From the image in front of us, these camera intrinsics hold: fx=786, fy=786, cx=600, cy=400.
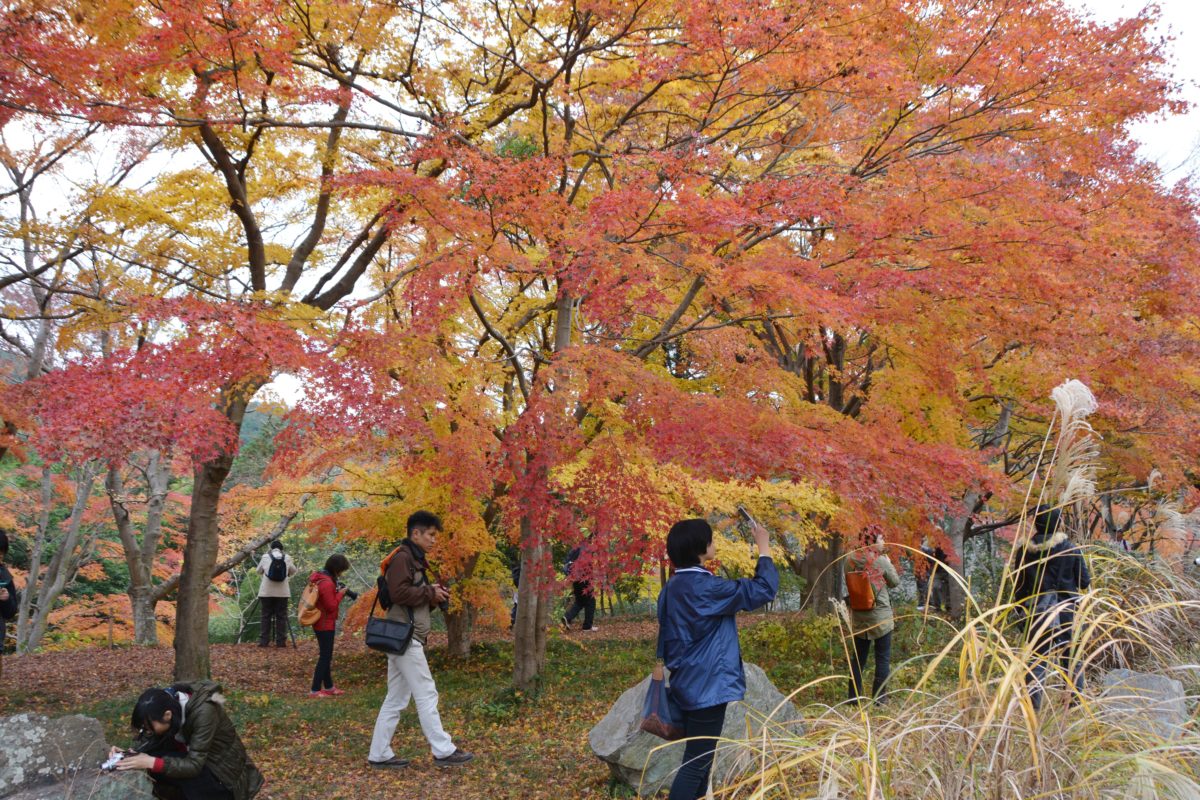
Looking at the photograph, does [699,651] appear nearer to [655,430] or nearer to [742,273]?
[655,430]

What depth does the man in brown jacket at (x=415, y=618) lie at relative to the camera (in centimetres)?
545

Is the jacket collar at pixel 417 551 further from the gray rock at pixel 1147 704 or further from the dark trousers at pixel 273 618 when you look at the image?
the dark trousers at pixel 273 618

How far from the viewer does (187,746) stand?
3828 millimetres

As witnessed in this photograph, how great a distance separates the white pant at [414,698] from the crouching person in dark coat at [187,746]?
5.25ft

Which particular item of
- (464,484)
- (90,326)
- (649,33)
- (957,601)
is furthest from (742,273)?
(957,601)

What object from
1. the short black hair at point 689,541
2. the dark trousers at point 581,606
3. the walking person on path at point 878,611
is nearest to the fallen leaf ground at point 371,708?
the dark trousers at point 581,606

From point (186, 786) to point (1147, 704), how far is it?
13.8ft

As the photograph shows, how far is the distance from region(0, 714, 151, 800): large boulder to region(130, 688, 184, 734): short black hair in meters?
0.34

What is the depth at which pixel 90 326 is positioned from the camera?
320 inches

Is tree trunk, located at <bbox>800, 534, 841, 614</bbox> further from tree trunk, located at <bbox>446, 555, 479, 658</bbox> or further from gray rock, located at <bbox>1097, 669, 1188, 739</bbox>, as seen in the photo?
gray rock, located at <bbox>1097, 669, 1188, 739</bbox>

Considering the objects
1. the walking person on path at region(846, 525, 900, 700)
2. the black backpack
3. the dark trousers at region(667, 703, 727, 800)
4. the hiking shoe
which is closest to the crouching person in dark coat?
the hiking shoe

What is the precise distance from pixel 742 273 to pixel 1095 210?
16.7ft

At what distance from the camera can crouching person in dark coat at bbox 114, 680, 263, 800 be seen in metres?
3.71

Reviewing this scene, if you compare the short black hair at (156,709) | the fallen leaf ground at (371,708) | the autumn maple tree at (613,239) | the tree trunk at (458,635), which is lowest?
the fallen leaf ground at (371,708)
